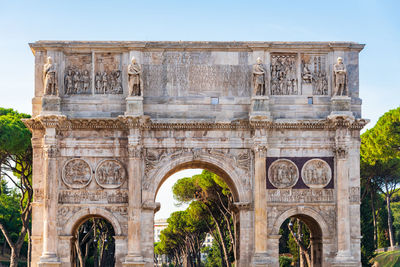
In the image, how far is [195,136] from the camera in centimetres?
2661

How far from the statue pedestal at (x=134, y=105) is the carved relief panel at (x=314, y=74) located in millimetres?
6563

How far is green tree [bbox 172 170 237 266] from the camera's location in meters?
43.4

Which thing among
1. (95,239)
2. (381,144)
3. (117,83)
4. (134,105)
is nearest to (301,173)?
(134,105)

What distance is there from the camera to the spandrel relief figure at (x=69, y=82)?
27.0 m

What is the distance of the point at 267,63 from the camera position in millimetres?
27141

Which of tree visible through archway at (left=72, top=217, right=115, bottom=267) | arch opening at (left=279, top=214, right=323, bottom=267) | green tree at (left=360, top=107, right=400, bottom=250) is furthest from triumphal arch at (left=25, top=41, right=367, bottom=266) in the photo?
tree visible through archway at (left=72, top=217, right=115, bottom=267)

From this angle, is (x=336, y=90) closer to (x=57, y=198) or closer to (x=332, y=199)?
(x=332, y=199)

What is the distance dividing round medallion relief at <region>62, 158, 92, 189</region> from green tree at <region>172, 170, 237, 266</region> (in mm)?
15371

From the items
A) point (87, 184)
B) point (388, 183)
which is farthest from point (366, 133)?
point (87, 184)

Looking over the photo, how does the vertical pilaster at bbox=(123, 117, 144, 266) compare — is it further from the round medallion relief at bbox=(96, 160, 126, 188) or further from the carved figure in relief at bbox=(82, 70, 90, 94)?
the carved figure in relief at bbox=(82, 70, 90, 94)

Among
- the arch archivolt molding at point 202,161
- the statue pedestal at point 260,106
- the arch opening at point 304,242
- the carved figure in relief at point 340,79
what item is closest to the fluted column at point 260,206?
the arch archivolt molding at point 202,161

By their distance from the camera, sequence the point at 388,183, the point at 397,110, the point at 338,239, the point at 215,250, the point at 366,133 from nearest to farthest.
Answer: the point at 338,239, the point at 397,110, the point at 366,133, the point at 388,183, the point at 215,250

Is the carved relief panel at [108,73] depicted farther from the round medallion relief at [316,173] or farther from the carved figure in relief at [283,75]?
the round medallion relief at [316,173]

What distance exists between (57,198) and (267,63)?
9757 mm
